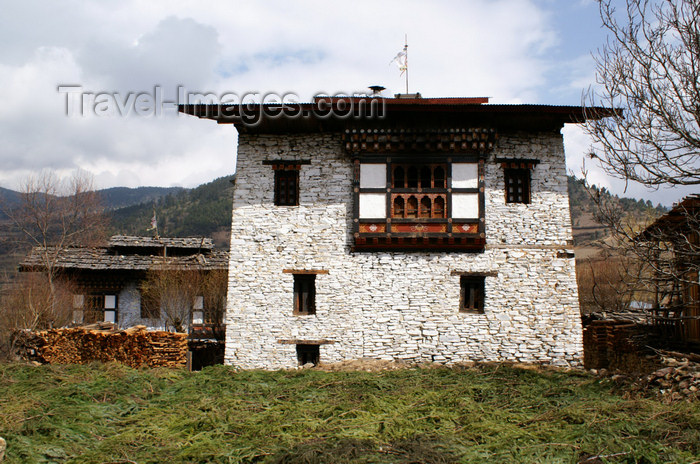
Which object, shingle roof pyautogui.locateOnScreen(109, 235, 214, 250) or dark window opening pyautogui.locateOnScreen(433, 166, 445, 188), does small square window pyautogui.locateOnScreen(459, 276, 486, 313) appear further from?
shingle roof pyautogui.locateOnScreen(109, 235, 214, 250)

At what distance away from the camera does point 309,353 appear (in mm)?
15047

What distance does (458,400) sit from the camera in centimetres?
1041

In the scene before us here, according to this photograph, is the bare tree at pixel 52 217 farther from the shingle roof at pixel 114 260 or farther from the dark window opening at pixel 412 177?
the dark window opening at pixel 412 177

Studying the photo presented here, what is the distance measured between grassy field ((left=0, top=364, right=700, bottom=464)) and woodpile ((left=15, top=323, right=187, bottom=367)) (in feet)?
5.80

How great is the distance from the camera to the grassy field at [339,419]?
24.8ft

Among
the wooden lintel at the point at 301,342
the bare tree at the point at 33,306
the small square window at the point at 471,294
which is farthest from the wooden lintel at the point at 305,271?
the bare tree at the point at 33,306

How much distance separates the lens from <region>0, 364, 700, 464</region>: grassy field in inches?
298

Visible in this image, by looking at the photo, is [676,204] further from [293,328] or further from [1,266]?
[1,266]

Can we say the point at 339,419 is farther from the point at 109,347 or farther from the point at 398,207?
the point at 109,347

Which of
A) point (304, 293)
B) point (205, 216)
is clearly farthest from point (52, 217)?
point (205, 216)

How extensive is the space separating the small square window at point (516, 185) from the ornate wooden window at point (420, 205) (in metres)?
1.14

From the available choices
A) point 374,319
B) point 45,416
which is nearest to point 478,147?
point 374,319

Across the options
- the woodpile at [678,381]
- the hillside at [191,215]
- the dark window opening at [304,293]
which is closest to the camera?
the woodpile at [678,381]

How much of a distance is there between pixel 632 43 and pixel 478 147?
5.33 m
